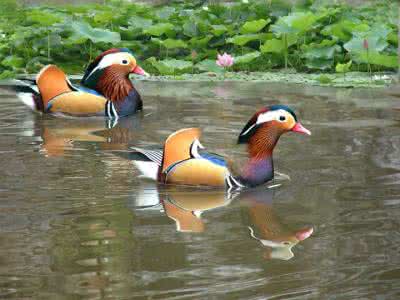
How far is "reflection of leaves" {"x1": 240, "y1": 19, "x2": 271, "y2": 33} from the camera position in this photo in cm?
1385

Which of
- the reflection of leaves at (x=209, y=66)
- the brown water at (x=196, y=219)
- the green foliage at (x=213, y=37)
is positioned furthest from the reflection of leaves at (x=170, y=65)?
the brown water at (x=196, y=219)

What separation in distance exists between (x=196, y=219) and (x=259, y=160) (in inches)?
38.1

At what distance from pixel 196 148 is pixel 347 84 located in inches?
201

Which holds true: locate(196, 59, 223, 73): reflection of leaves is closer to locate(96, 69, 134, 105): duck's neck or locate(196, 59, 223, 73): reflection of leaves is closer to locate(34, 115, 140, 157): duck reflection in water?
locate(96, 69, 134, 105): duck's neck

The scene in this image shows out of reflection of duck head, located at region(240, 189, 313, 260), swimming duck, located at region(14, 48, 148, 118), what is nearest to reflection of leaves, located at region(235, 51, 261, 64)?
swimming duck, located at region(14, 48, 148, 118)

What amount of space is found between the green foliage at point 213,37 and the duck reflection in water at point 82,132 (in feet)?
9.11

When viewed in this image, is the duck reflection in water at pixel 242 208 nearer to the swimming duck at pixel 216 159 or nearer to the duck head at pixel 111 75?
the swimming duck at pixel 216 159

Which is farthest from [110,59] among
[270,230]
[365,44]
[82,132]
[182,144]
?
[270,230]

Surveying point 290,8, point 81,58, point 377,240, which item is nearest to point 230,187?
point 377,240

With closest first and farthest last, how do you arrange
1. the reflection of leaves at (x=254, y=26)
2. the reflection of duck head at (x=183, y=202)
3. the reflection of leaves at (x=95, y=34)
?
1. the reflection of duck head at (x=183, y=202)
2. the reflection of leaves at (x=95, y=34)
3. the reflection of leaves at (x=254, y=26)

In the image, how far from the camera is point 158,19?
1520cm

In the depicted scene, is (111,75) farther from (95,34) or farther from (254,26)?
(254,26)

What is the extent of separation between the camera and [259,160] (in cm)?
744

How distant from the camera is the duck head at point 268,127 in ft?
24.6
